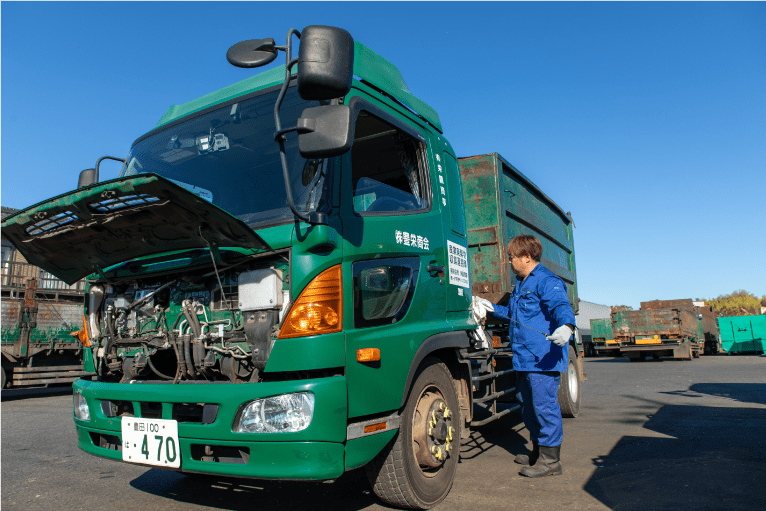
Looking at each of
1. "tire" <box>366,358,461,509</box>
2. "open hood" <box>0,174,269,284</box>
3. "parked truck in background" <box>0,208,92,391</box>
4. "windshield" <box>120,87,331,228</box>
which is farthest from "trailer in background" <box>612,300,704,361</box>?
"open hood" <box>0,174,269,284</box>

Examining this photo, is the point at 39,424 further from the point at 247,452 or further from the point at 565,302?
the point at 565,302

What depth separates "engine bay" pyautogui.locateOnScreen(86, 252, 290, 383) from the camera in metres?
2.73

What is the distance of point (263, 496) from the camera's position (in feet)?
11.9

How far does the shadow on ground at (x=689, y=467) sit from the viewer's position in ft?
10.8

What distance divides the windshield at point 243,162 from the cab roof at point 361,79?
0.13 meters

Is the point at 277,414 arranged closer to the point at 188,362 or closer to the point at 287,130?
the point at 188,362

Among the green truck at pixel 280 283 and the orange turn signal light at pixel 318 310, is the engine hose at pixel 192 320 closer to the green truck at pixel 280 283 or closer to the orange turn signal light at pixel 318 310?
the green truck at pixel 280 283

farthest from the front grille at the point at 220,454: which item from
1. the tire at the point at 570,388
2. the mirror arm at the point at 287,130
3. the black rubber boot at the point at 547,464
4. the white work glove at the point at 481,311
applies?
the tire at the point at 570,388

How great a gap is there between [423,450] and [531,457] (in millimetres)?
1530

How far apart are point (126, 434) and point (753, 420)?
6.51 metres

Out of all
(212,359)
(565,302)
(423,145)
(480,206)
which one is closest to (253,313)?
(212,359)

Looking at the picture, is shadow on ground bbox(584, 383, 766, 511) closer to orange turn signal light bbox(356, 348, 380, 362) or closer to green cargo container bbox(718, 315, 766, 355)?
orange turn signal light bbox(356, 348, 380, 362)

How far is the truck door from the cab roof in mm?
244

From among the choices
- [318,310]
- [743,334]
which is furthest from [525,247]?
[743,334]
